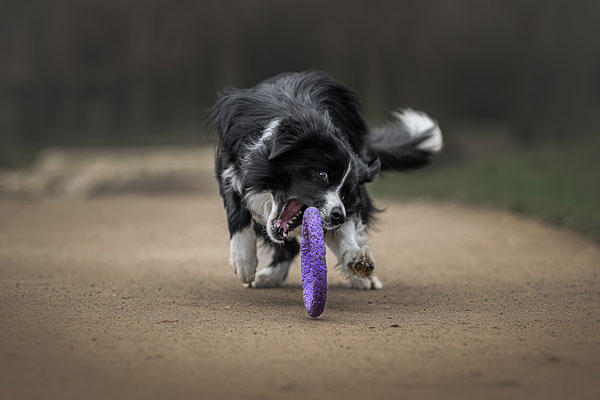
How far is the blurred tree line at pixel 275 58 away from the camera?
20.5 meters

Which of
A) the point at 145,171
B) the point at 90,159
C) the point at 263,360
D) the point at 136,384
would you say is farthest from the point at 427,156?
the point at 90,159

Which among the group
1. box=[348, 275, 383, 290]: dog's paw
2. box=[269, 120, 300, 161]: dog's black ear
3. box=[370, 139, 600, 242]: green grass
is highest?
box=[269, 120, 300, 161]: dog's black ear

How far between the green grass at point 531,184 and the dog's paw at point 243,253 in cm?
487

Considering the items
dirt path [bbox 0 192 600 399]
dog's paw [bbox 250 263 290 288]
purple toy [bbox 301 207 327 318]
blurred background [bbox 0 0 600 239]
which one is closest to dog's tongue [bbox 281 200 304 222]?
purple toy [bbox 301 207 327 318]

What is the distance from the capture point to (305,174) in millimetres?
5168

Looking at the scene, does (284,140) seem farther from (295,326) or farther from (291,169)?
(295,326)

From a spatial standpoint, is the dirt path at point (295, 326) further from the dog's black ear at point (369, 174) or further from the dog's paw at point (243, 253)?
the dog's black ear at point (369, 174)

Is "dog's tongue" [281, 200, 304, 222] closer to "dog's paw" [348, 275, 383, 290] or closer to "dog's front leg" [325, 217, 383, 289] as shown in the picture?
"dog's front leg" [325, 217, 383, 289]

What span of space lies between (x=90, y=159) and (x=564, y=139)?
12665 millimetres

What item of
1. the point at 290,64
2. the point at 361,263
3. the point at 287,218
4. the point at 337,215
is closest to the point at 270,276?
the point at 287,218

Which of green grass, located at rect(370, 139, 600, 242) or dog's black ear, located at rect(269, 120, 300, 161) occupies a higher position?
dog's black ear, located at rect(269, 120, 300, 161)

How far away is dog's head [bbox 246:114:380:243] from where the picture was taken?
5117 millimetres

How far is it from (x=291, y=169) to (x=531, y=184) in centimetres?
969

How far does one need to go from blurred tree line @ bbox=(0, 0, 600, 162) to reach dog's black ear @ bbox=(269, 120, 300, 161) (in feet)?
50.2
